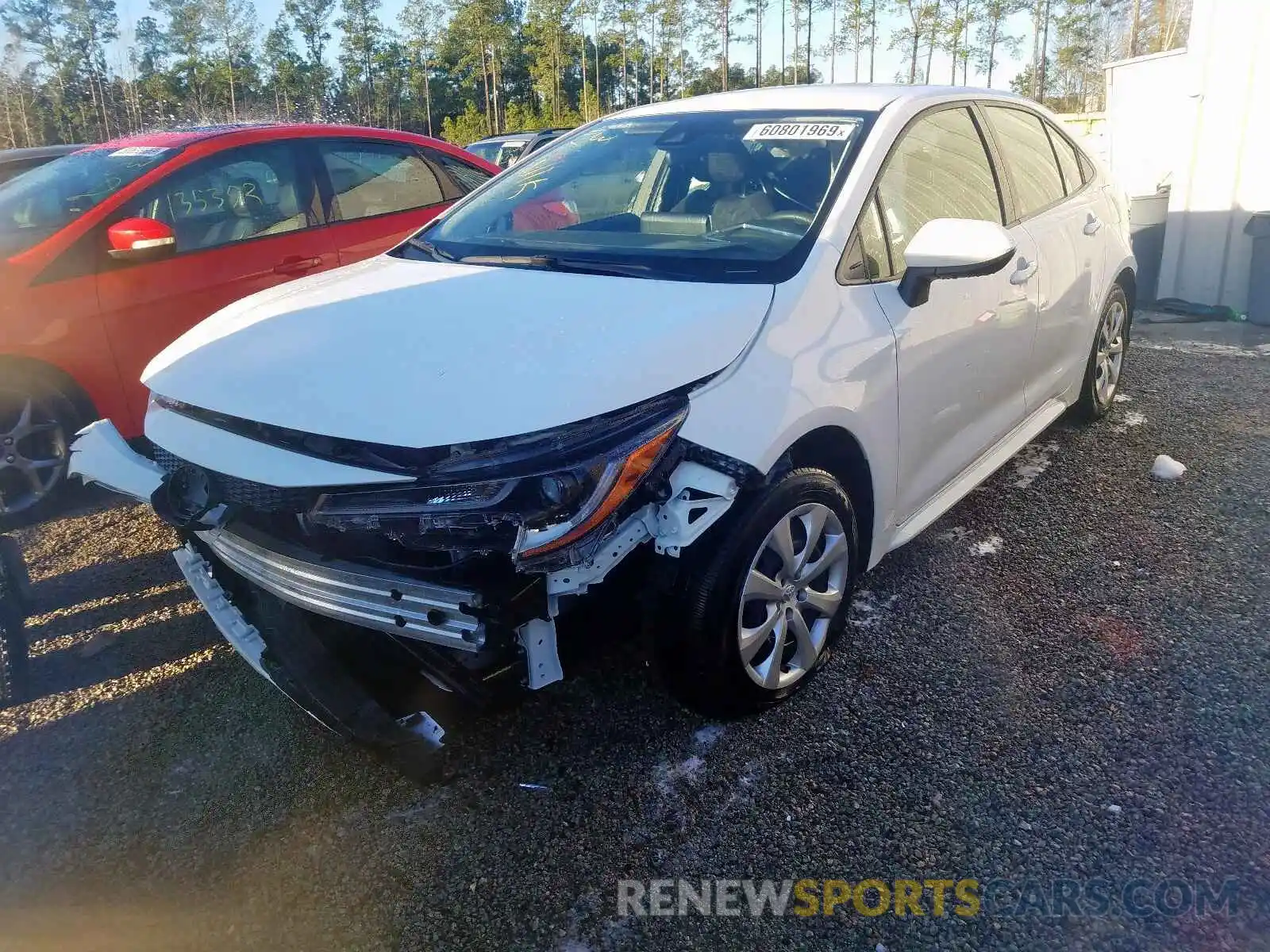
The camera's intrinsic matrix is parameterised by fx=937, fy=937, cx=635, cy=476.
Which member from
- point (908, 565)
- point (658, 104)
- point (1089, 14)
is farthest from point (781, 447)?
point (1089, 14)

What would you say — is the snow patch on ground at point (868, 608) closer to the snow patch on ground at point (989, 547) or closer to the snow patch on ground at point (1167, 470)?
the snow patch on ground at point (989, 547)

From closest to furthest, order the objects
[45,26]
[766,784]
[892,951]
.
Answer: [892,951] < [766,784] < [45,26]

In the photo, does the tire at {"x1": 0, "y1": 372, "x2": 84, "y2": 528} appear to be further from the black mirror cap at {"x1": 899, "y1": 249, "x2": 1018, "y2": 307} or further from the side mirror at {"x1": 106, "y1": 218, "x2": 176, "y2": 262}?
the black mirror cap at {"x1": 899, "y1": 249, "x2": 1018, "y2": 307}

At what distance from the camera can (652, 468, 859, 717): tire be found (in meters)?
2.33

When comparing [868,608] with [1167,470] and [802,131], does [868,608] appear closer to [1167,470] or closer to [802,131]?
[802,131]

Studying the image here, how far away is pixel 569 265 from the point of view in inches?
111

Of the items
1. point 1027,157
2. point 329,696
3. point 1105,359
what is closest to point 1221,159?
point 1105,359

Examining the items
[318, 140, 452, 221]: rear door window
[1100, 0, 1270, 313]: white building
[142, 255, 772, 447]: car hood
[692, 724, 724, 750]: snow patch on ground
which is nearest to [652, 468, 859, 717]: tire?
[692, 724, 724, 750]: snow patch on ground

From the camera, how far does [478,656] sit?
82.6 inches

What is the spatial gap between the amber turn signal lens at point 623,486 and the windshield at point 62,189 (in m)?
3.70

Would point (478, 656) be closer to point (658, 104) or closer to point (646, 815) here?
point (646, 815)

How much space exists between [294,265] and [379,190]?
0.83m

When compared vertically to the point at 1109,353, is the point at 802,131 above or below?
above

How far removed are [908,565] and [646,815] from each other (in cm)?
170
